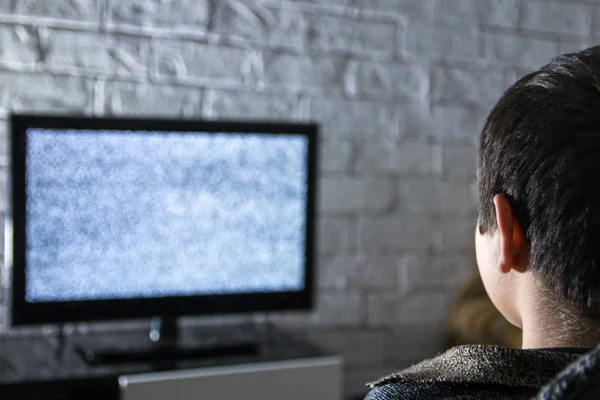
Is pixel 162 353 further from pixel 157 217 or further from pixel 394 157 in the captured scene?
pixel 394 157

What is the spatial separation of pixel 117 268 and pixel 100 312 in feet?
0.34

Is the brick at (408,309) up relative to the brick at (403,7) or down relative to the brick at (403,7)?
down

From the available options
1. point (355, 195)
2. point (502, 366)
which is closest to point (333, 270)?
point (355, 195)

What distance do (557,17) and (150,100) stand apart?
1.29 meters

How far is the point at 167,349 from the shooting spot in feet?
5.80

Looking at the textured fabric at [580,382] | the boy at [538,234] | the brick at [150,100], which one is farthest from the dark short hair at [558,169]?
the brick at [150,100]

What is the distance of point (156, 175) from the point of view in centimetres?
175

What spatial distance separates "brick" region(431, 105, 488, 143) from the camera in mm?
2354

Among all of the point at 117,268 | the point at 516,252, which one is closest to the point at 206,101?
the point at 117,268

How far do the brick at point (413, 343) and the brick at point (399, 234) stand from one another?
239 millimetres

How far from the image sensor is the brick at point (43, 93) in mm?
1886

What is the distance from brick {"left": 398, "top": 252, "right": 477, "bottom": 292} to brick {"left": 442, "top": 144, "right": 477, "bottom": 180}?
0.78 ft

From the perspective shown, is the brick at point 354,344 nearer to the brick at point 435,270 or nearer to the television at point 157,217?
the brick at point 435,270

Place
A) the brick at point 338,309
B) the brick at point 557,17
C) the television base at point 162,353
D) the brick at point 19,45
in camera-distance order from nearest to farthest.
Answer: the television base at point 162,353, the brick at point 19,45, the brick at point 338,309, the brick at point 557,17
